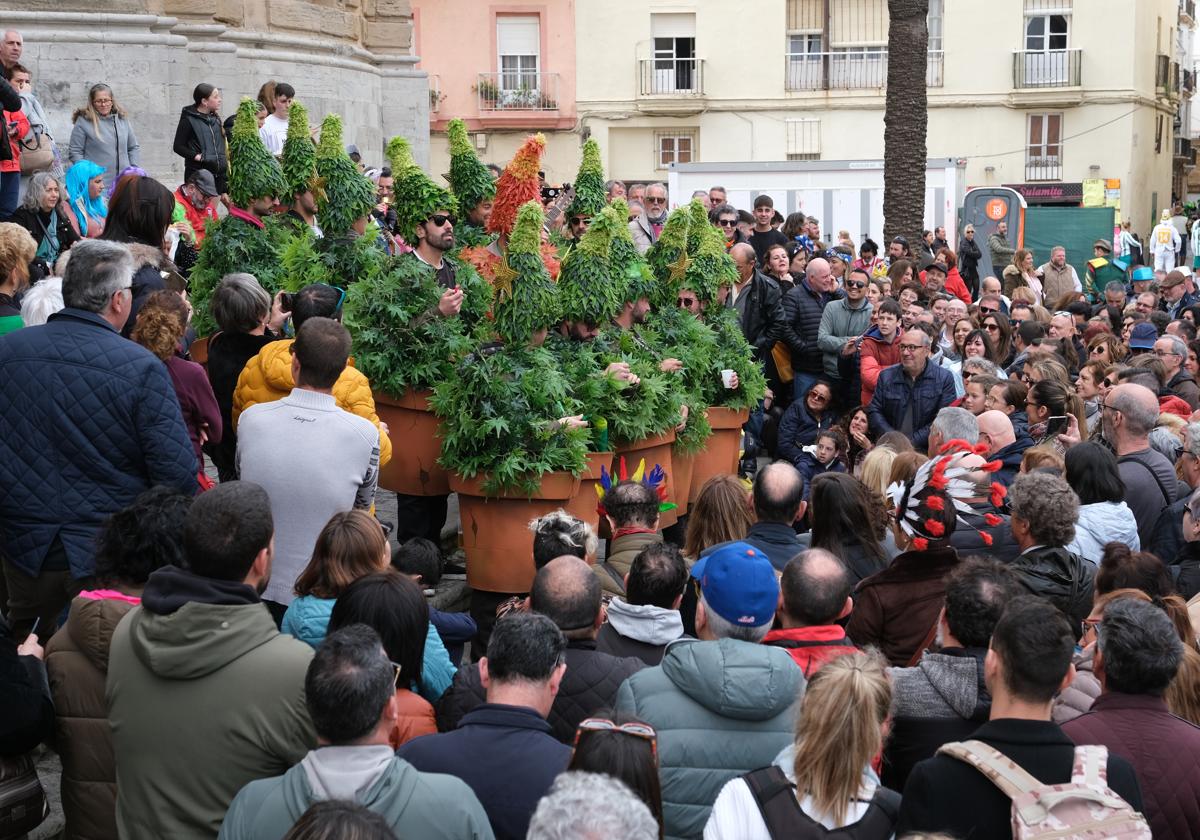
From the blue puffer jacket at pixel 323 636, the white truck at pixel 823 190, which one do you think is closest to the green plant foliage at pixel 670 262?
the blue puffer jacket at pixel 323 636

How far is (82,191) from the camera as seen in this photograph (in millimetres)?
11258

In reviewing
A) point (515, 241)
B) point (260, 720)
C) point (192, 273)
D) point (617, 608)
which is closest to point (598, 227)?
point (515, 241)

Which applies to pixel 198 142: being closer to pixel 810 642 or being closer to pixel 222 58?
pixel 222 58

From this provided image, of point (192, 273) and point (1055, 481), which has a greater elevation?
point (192, 273)

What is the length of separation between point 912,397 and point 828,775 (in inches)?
250

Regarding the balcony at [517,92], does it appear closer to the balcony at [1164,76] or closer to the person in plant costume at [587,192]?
the balcony at [1164,76]

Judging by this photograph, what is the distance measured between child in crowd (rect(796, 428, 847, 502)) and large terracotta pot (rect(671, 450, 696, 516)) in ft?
2.56

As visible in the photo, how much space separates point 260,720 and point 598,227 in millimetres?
4590

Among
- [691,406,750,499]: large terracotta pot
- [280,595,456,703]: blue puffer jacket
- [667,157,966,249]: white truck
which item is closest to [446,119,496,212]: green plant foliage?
[691,406,750,499]: large terracotta pot

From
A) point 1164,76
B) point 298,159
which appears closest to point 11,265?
point 298,159

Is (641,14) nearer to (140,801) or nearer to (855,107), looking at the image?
(855,107)

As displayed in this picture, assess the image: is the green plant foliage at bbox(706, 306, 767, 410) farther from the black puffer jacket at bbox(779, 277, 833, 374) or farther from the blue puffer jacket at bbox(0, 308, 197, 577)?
the blue puffer jacket at bbox(0, 308, 197, 577)

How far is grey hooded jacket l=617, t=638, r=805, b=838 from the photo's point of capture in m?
4.06

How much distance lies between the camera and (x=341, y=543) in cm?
475
